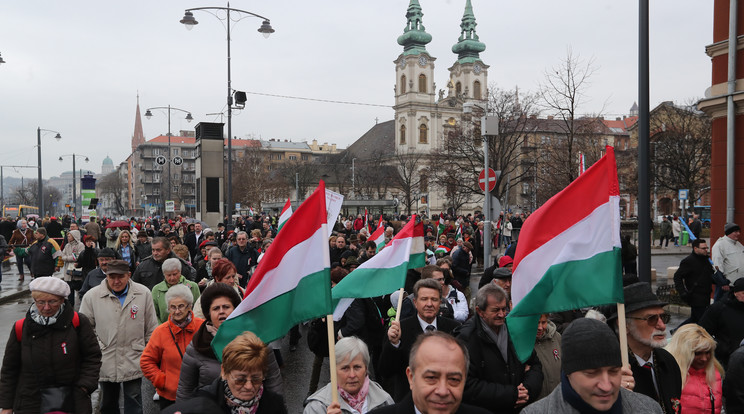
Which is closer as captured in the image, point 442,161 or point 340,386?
point 340,386

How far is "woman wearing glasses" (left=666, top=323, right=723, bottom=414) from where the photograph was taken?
14.2ft

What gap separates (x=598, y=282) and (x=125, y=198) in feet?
520

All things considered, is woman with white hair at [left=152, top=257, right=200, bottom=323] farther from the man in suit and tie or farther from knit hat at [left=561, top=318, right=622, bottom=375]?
knit hat at [left=561, top=318, right=622, bottom=375]

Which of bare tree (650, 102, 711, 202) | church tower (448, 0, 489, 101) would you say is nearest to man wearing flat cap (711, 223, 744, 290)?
bare tree (650, 102, 711, 202)

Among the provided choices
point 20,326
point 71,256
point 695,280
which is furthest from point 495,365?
point 71,256

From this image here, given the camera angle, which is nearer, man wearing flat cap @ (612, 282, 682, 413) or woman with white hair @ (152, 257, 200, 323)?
man wearing flat cap @ (612, 282, 682, 413)

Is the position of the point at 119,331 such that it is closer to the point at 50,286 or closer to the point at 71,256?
the point at 50,286

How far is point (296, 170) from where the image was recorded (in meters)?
82.6

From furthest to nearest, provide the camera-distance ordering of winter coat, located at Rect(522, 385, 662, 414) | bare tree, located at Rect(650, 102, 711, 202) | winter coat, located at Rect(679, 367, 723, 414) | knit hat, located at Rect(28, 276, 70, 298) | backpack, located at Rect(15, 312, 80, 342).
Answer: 1. bare tree, located at Rect(650, 102, 711, 202)
2. backpack, located at Rect(15, 312, 80, 342)
3. knit hat, located at Rect(28, 276, 70, 298)
4. winter coat, located at Rect(679, 367, 723, 414)
5. winter coat, located at Rect(522, 385, 662, 414)

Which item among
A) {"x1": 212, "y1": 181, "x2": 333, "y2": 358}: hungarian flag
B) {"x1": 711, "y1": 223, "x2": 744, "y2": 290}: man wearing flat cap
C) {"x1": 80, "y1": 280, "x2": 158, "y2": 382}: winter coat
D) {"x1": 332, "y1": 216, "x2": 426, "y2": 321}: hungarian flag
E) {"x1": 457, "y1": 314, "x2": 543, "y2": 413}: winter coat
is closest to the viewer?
{"x1": 457, "y1": 314, "x2": 543, "y2": 413}: winter coat

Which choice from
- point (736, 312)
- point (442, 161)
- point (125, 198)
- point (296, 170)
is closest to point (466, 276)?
point (736, 312)

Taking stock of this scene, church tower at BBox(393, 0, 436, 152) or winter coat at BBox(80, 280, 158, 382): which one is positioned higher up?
church tower at BBox(393, 0, 436, 152)

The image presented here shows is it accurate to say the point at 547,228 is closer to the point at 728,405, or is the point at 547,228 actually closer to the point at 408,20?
the point at 728,405

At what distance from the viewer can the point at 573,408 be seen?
282 centimetres
